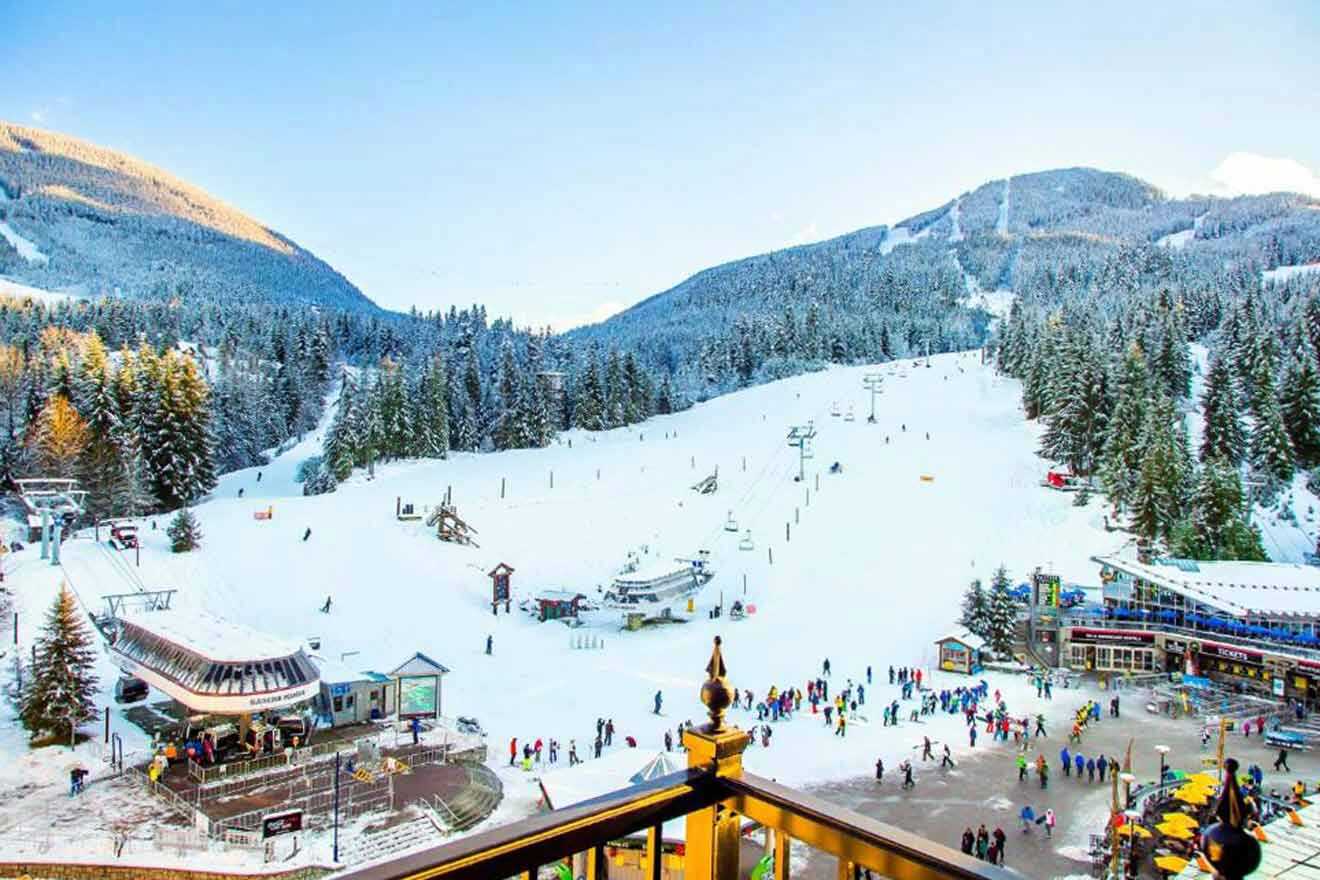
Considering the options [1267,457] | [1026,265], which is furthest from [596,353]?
[1026,265]

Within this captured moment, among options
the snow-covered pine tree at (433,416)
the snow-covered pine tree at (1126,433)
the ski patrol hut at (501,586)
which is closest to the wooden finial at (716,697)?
the ski patrol hut at (501,586)

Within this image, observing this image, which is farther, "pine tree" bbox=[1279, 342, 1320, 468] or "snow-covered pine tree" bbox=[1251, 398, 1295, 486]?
"pine tree" bbox=[1279, 342, 1320, 468]

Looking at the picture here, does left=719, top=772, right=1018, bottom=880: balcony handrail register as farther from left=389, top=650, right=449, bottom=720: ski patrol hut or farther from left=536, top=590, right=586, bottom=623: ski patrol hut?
left=536, top=590, right=586, bottom=623: ski patrol hut

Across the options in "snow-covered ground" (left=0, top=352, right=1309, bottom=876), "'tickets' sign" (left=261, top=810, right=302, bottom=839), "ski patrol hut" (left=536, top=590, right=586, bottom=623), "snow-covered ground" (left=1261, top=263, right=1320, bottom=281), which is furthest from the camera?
"snow-covered ground" (left=1261, top=263, right=1320, bottom=281)

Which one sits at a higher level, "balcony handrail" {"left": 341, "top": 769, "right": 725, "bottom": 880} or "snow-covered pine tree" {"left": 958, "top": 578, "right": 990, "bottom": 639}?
"balcony handrail" {"left": 341, "top": 769, "right": 725, "bottom": 880}

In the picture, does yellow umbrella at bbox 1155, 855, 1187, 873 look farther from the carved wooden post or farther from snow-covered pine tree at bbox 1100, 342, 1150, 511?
snow-covered pine tree at bbox 1100, 342, 1150, 511

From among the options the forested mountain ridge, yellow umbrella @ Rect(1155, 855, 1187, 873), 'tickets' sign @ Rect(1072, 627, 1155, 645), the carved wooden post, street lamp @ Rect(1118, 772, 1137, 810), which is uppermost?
the forested mountain ridge

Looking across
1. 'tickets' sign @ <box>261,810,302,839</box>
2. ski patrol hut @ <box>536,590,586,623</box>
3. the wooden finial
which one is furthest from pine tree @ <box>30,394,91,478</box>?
the wooden finial

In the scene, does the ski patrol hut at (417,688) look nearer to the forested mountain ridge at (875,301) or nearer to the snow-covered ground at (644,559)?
the snow-covered ground at (644,559)

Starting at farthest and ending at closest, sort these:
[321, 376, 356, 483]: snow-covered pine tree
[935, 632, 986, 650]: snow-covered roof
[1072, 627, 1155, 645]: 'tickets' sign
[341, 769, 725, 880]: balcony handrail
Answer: [321, 376, 356, 483]: snow-covered pine tree, [1072, 627, 1155, 645]: 'tickets' sign, [935, 632, 986, 650]: snow-covered roof, [341, 769, 725, 880]: balcony handrail
